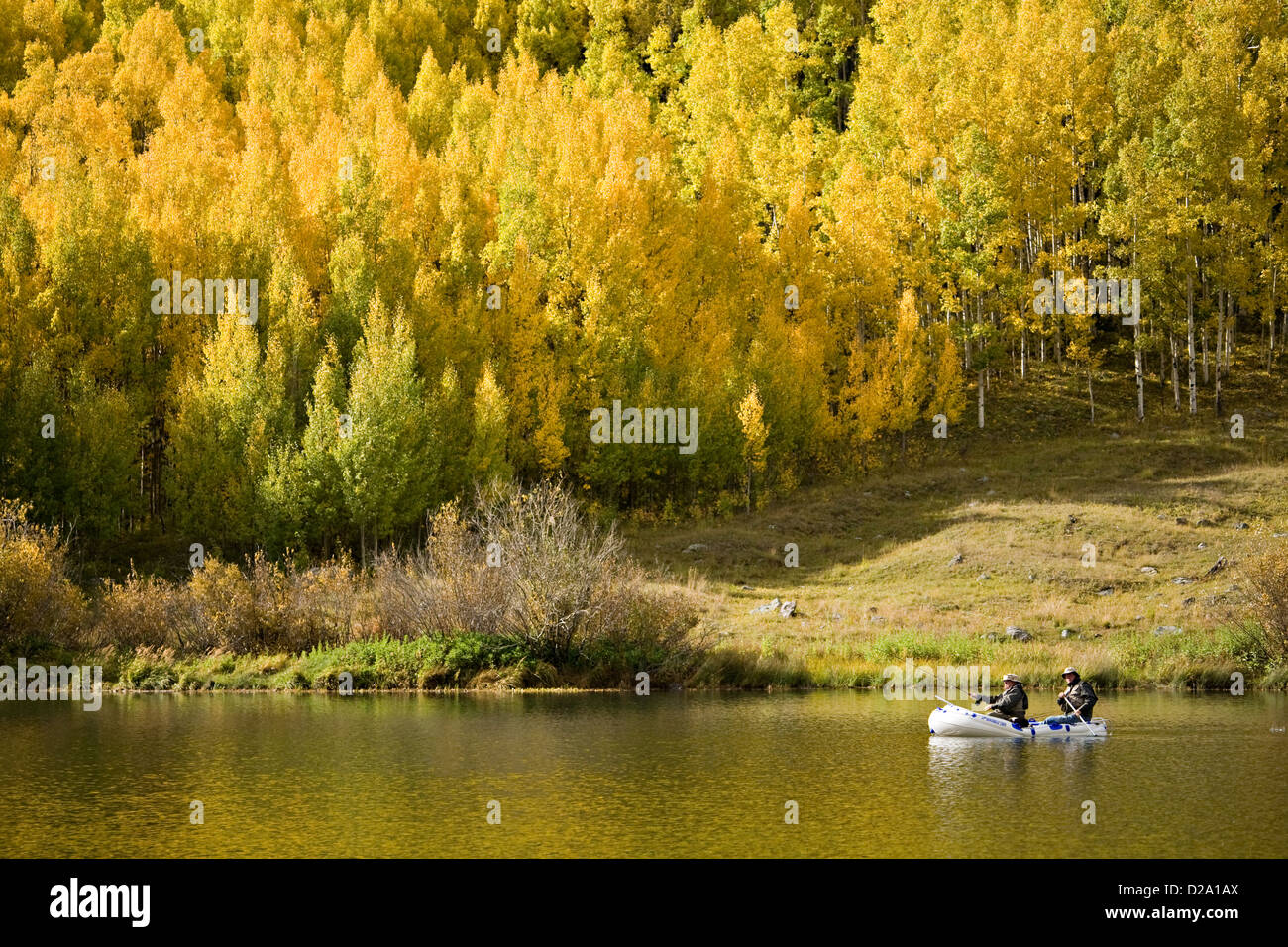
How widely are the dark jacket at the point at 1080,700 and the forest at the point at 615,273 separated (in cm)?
2736

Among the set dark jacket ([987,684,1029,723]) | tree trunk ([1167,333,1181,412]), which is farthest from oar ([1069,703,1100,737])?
tree trunk ([1167,333,1181,412])

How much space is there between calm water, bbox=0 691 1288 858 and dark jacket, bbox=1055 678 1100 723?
1.05 m

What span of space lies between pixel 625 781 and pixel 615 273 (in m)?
39.2

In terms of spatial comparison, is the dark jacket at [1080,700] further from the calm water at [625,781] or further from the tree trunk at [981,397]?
the tree trunk at [981,397]

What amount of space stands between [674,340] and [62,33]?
6676cm

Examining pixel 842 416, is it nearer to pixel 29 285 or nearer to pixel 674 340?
pixel 674 340

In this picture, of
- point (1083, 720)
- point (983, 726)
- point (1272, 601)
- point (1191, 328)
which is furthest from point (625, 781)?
point (1191, 328)

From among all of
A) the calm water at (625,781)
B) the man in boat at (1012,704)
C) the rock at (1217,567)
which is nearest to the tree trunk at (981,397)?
the rock at (1217,567)

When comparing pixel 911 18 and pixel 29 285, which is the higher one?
pixel 911 18

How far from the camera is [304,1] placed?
111750 millimetres

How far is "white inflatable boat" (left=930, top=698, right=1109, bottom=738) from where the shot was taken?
29.8 meters

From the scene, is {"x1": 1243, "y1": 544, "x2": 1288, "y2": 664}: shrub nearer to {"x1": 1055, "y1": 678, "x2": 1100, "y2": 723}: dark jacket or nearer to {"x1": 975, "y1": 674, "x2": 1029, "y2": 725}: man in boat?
{"x1": 1055, "y1": 678, "x2": 1100, "y2": 723}: dark jacket
